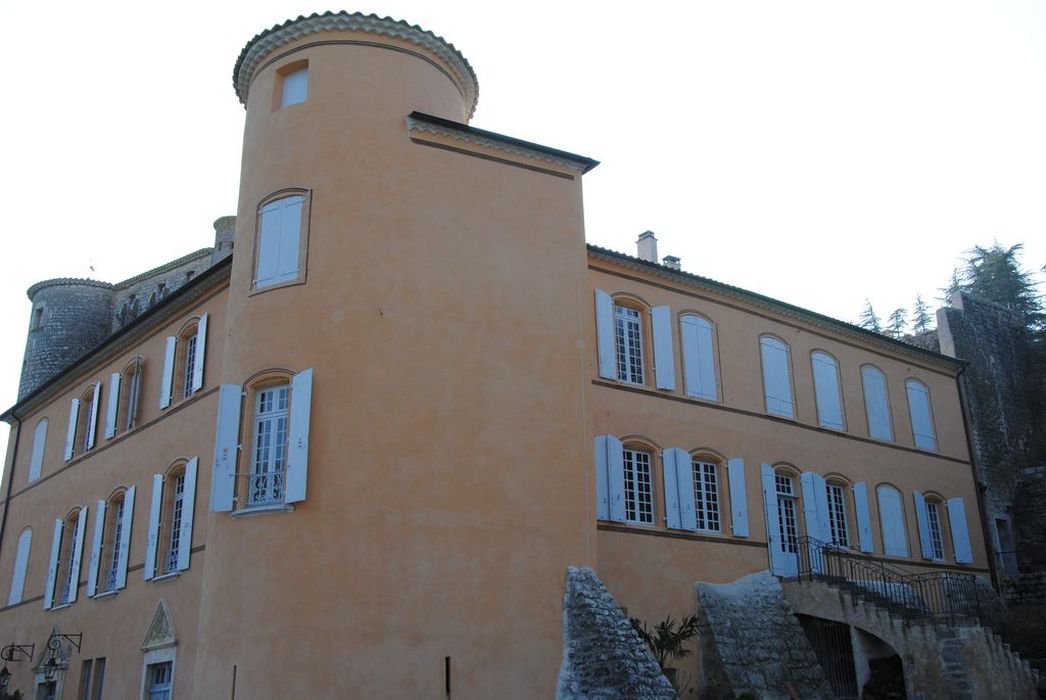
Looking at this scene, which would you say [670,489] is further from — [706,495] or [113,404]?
[113,404]

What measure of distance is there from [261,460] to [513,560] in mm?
4099

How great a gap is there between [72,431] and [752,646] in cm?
1696

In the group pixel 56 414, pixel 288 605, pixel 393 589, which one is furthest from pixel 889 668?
pixel 56 414

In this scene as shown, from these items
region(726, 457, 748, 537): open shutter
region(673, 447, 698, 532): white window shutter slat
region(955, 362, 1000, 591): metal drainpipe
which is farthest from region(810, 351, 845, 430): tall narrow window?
region(955, 362, 1000, 591): metal drainpipe

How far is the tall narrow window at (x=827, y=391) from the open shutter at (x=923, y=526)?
10.3 ft

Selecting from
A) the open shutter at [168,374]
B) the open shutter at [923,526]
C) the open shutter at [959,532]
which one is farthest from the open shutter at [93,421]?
the open shutter at [959,532]

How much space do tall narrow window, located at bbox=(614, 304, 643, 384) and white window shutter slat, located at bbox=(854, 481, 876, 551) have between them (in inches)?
271

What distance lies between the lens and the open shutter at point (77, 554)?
22594 mm

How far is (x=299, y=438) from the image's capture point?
48.1ft

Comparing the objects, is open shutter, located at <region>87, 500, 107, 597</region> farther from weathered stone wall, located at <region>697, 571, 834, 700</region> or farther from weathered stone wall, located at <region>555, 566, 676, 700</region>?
weathered stone wall, located at <region>697, 571, 834, 700</region>

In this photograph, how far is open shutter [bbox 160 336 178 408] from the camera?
20750 millimetres

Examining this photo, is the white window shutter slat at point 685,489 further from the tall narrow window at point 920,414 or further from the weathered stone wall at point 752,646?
the tall narrow window at point 920,414

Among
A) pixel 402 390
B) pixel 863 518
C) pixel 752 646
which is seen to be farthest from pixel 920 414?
pixel 402 390

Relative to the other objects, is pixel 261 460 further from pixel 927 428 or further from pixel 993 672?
pixel 927 428
